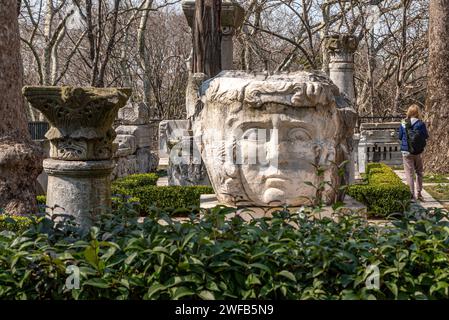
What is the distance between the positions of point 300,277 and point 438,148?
45.0 ft

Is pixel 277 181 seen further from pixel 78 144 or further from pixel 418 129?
pixel 418 129

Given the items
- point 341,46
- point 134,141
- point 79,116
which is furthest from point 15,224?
point 134,141

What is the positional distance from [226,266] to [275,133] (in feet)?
11.1

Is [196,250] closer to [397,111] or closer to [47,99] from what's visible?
[47,99]

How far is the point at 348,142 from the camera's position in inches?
258

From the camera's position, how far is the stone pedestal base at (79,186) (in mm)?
5320

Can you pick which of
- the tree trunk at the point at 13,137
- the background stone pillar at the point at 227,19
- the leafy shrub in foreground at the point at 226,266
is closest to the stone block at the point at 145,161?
the background stone pillar at the point at 227,19

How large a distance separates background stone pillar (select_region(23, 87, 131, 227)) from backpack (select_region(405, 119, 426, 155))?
6855 mm

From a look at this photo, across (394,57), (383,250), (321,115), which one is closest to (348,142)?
(321,115)

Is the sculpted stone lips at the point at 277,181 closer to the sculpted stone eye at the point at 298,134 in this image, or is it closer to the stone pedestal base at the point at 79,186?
the sculpted stone eye at the point at 298,134

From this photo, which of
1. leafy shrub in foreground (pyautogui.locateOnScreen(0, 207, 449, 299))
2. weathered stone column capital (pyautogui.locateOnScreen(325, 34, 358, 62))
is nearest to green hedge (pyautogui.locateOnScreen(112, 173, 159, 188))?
weathered stone column capital (pyautogui.locateOnScreen(325, 34, 358, 62))

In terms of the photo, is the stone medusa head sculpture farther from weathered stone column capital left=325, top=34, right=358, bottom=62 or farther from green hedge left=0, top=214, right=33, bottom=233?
weathered stone column capital left=325, top=34, right=358, bottom=62

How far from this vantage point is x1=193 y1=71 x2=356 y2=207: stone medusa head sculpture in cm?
609

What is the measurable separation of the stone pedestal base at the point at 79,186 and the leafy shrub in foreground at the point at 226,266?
81.1 inches
